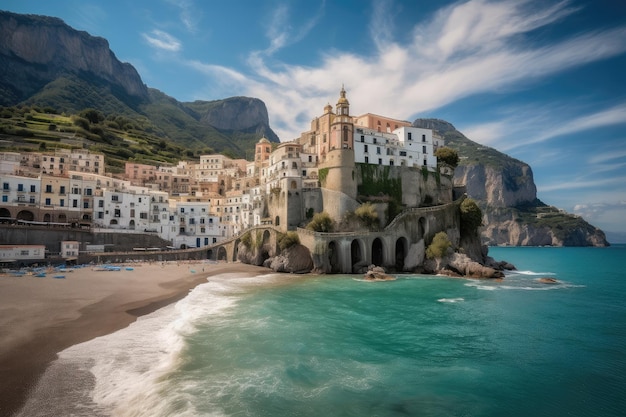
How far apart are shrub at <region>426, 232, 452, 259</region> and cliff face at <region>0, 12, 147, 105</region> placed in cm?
16186

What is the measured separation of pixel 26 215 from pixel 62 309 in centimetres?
4062

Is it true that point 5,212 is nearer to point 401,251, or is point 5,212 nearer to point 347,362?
point 401,251

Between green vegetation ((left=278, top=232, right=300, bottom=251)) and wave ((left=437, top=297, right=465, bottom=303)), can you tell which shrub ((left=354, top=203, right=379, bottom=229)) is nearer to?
green vegetation ((left=278, top=232, right=300, bottom=251))

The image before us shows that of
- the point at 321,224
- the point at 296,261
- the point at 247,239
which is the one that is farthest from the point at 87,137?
the point at 321,224

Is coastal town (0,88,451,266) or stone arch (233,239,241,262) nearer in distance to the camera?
coastal town (0,88,451,266)

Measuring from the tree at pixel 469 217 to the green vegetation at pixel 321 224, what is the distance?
21.0 meters

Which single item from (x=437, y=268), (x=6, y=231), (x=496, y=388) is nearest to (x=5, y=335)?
(x=496, y=388)

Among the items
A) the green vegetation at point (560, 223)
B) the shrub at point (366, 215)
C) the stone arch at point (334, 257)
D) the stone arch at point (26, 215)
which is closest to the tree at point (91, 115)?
the stone arch at point (26, 215)

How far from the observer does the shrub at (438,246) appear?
4997 cm

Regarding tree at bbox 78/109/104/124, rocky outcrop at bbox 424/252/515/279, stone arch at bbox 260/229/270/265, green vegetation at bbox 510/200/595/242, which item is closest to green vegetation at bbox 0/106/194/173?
tree at bbox 78/109/104/124

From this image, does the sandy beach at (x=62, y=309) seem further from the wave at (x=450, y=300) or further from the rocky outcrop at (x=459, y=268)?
the rocky outcrop at (x=459, y=268)

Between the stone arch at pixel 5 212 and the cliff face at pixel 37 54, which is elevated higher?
the cliff face at pixel 37 54

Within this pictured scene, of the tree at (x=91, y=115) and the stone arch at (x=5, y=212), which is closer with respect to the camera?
the stone arch at (x=5, y=212)

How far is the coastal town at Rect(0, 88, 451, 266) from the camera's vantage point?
54.2 meters
